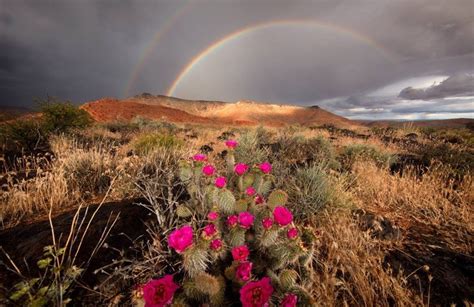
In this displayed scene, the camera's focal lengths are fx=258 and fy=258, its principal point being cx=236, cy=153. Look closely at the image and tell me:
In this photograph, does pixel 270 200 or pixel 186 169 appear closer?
pixel 270 200

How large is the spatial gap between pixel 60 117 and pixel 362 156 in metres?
13.2

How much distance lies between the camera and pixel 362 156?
795 cm

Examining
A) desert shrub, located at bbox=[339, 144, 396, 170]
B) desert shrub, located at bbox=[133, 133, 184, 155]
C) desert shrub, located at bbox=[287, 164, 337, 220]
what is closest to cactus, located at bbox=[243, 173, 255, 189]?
desert shrub, located at bbox=[287, 164, 337, 220]

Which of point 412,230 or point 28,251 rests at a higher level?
point 28,251

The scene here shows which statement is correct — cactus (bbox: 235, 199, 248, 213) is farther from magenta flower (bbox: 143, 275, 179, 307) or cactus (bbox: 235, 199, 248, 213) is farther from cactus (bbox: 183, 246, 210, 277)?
magenta flower (bbox: 143, 275, 179, 307)

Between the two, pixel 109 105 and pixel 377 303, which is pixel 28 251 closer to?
pixel 377 303

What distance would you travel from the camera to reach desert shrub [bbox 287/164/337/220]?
155 inches

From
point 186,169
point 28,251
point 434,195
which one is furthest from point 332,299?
point 434,195

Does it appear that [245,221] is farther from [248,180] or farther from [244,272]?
[248,180]

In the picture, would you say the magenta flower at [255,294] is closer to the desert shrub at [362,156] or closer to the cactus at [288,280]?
the cactus at [288,280]

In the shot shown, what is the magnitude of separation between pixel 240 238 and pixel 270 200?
70 cm

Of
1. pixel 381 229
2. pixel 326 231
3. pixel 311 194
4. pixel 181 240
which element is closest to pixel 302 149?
pixel 311 194

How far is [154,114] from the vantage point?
48.5 meters

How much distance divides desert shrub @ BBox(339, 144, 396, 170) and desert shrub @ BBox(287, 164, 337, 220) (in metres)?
3.26
